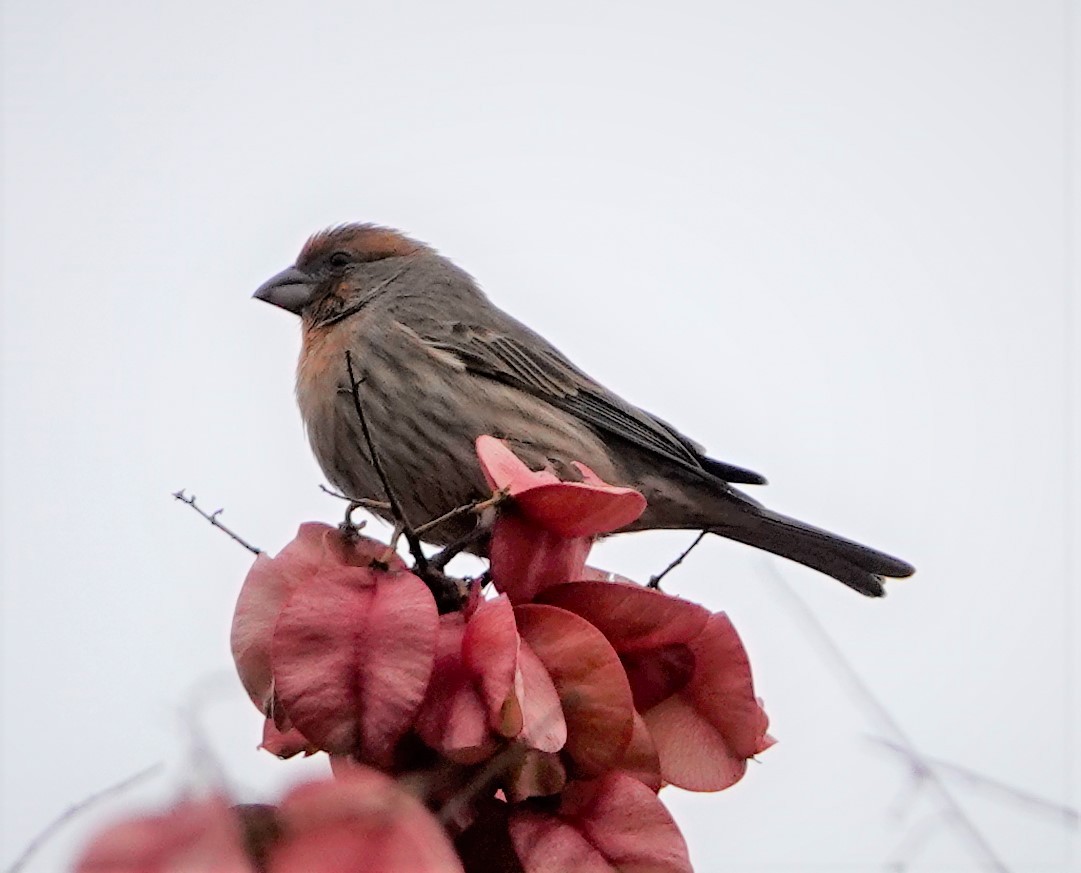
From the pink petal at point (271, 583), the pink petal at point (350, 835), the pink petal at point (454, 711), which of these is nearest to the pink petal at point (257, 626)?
the pink petal at point (271, 583)

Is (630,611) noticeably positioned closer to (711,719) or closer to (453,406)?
(711,719)

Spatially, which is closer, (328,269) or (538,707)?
(538,707)

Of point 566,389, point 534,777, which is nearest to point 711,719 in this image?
point 534,777

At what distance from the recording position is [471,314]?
4.80m

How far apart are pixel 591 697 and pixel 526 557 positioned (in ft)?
0.75

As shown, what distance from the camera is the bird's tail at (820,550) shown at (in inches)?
175

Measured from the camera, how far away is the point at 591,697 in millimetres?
1705

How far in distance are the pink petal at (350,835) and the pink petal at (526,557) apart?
3.01ft

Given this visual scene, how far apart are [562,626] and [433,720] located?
21 centimetres

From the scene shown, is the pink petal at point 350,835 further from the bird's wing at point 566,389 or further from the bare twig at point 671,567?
the bird's wing at point 566,389

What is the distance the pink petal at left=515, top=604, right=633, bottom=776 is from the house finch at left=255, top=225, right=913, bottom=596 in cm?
228

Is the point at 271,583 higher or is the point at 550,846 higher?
the point at 271,583

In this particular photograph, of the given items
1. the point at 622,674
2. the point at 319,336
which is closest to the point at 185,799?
the point at 622,674

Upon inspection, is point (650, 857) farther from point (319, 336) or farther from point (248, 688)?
point (319, 336)
